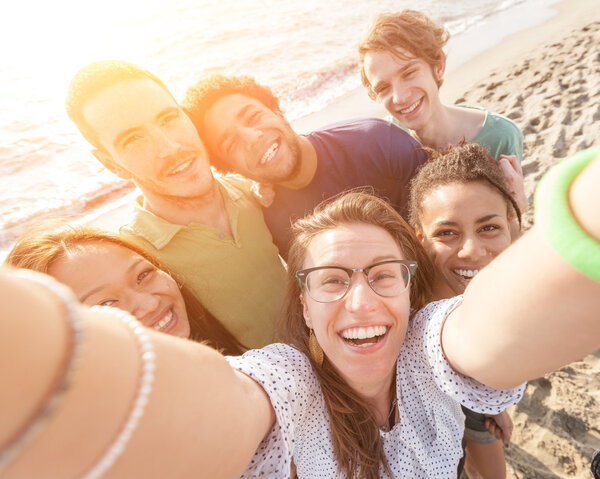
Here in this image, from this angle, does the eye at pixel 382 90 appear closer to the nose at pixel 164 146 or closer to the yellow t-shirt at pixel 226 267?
the yellow t-shirt at pixel 226 267

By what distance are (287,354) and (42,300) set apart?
1158mm

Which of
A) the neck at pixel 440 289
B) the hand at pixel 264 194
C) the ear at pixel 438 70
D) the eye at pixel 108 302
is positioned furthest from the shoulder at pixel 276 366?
the ear at pixel 438 70

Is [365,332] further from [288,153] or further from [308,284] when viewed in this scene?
[288,153]

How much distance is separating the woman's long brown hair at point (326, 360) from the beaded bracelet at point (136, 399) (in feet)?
3.81

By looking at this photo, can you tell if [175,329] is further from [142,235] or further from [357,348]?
[357,348]

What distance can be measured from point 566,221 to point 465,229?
5.43 feet

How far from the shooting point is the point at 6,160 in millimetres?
6695

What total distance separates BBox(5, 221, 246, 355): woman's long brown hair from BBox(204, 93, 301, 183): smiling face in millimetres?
989

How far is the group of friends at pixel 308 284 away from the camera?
586 millimetres

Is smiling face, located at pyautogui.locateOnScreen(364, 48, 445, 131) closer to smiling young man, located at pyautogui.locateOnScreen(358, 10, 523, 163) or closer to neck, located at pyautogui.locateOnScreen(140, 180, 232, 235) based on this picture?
smiling young man, located at pyautogui.locateOnScreen(358, 10, 523, 163)

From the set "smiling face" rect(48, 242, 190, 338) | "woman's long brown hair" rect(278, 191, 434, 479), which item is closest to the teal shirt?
"woman's long brown hair" rect(278, 191, 434, 479)

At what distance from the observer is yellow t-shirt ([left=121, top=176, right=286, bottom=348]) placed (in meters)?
2.34

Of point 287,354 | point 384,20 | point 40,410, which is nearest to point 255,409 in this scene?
point 40,410

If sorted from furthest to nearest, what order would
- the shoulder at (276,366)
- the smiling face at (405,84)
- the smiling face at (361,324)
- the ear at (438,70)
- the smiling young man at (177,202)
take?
the ear at (438,70) < the smiling face at (405,84) < the smiling young man at (177,202) < the smiling face at (361,324) < the shoulder at (276,366)
